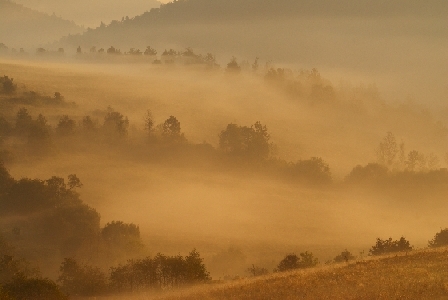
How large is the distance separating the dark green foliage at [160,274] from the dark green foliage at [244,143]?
58.8 metres

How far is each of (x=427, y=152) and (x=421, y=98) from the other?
8446cm

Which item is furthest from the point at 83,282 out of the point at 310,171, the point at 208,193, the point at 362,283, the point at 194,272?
the point at 310,171

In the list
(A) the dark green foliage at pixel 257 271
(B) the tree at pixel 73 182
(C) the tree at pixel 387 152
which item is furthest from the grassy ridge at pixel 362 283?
(C) the tree at pixel 387 152

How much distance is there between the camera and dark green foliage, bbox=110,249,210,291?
116ft

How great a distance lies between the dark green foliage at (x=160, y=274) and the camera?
3544 centimetres

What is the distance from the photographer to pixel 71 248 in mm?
52562

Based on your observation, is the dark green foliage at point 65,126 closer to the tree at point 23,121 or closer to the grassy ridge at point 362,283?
the tree at point 23,121

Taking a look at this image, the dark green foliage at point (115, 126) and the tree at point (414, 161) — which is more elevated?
the dark green foliage at point (115, 126)

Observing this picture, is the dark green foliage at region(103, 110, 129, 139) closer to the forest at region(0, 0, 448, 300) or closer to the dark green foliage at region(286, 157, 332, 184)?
the forest at region(0, 0, 448, 300)

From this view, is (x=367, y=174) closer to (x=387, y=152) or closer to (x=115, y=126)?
(x=387, y=152)

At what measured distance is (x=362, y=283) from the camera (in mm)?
24625

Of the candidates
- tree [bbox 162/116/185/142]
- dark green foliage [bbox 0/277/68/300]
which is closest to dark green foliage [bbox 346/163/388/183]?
tree [bbox 162/116/185/142]

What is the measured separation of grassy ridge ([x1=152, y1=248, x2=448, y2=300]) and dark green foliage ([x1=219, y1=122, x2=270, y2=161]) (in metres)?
65.2

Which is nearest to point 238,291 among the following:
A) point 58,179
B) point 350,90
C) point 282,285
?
point 282,285
